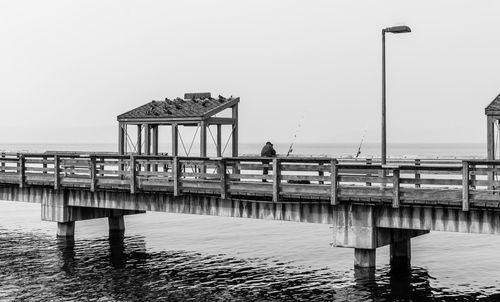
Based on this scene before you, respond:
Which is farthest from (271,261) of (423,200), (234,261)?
(423,200)

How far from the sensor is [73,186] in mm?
24109

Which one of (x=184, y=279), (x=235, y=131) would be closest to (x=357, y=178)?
(x=184, y=279)

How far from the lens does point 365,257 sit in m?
18.7

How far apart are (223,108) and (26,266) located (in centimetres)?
895

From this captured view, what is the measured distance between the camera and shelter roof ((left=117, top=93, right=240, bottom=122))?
23906 mm

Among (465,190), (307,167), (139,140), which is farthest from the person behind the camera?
(139,140)

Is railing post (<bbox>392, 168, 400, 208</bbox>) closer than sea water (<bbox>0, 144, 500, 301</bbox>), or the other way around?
railing post (<bbox>392, 168, 400, 208</bbox>)

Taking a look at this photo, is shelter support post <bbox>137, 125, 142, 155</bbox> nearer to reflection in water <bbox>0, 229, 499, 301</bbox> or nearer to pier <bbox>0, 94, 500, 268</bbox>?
pier <bbox>0, 94, 500, 268</bbox>

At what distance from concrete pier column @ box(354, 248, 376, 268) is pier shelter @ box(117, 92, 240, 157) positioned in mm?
7183

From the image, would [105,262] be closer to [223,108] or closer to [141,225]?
[223,108]

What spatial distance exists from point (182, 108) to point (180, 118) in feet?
3.19

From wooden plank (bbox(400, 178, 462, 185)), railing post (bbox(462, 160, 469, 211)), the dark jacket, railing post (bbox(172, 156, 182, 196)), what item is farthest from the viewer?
the dark jacket

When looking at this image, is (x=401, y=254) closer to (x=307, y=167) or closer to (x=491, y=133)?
(x=491, y=133)

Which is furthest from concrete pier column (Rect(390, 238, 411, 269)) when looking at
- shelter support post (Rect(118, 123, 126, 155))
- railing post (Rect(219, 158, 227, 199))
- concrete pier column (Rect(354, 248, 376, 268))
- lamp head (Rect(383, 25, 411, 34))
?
shelter support post (Rect(118, 123, 126, 155))
